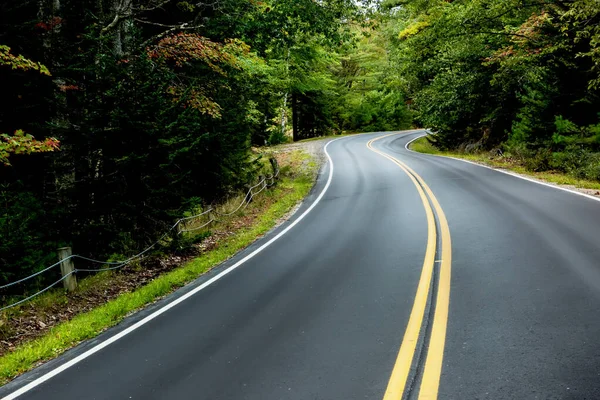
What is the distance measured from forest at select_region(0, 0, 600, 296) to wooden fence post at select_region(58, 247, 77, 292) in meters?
0.64

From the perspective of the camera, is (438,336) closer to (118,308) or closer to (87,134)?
(118,308)

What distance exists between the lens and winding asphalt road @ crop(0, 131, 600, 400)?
3.96m

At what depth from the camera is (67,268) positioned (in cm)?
777

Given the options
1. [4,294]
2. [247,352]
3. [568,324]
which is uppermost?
[568,324]

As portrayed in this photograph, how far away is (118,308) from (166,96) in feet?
22.7

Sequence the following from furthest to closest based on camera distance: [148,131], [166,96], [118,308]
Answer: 1. [166,96]
2. [148,131]
3. [118,308]

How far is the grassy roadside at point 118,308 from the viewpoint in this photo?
554 centimetres

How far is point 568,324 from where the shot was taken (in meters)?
4.61

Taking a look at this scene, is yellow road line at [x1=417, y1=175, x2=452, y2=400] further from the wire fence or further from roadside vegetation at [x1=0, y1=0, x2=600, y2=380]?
the wire fence

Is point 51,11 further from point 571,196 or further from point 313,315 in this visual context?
point 571,196

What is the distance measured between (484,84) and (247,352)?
2492 centimetres

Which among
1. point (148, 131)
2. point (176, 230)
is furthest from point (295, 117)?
point (148, 131)

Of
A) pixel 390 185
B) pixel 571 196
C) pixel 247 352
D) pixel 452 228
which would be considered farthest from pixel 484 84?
pixel 247 352

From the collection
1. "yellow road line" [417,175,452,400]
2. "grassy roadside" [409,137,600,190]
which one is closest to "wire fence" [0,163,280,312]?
"yellow road line" [417,175,452,400]
